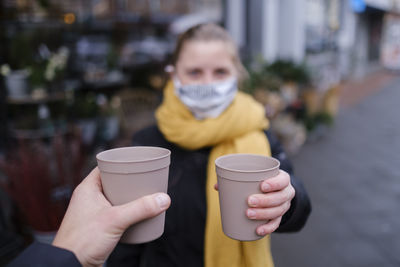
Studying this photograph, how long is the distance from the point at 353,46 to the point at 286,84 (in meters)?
11.8

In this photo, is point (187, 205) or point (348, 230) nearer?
point (187, 205)

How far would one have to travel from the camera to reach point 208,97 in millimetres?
1314

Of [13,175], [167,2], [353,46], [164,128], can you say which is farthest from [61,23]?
[353,46]

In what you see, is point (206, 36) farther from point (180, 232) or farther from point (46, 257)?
point (46, 257)

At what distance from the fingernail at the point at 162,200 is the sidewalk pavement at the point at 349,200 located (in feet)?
7.04

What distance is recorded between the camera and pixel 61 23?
15.8 ft

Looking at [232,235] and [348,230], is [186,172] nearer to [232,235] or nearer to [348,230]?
[232,235]

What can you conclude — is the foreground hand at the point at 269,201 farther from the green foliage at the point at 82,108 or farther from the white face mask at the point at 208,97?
the green foliage at the point at 82,108

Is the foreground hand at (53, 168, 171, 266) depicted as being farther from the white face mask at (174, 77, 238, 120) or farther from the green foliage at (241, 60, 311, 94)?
the green foliage at (241, 60, 311, 94)

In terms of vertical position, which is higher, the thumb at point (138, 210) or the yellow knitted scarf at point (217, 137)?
the thumb at point (138, 210)

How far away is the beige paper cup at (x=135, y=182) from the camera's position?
666 millimetres

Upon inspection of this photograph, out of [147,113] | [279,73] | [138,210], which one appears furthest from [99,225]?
[147,113]

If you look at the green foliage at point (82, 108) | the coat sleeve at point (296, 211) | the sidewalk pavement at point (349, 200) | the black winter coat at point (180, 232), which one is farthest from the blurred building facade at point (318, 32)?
the coat sleeve at point (296, 211)

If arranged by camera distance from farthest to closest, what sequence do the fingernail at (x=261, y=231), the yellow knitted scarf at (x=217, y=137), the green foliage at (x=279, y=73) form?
the green foliage at (x=279, y=73) → the yellow knitted scarf at (x=217, y=137) → the fingernail at (x=261, y=231)
